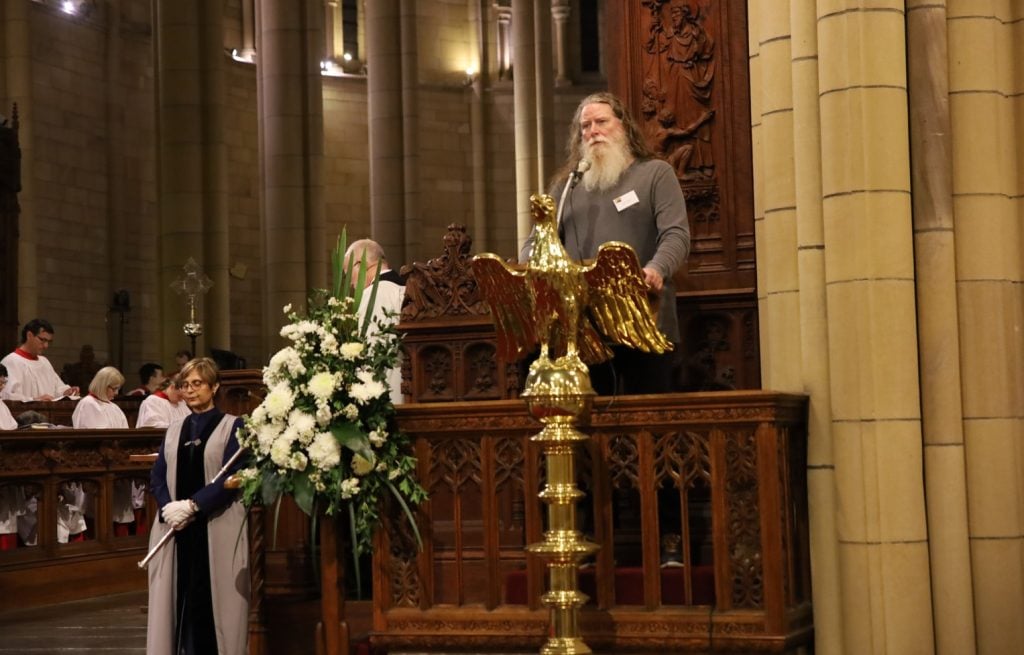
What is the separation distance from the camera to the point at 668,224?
626cm

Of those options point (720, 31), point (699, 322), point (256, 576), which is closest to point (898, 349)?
point (699, 322)

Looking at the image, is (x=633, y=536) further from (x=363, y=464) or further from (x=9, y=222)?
(x=9, y=222)

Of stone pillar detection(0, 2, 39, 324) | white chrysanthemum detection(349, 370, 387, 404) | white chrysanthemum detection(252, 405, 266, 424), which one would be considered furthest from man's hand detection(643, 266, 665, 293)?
stone pillar detection(0, 2, 39, 324)

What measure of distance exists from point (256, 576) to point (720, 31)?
326 cm

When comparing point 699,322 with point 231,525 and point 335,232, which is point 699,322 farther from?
point 335,232

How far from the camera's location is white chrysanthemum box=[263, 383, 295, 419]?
618 cm

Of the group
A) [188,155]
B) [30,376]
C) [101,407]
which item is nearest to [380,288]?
[101,407]

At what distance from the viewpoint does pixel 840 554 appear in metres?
5.85

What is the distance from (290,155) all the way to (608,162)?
511 inches

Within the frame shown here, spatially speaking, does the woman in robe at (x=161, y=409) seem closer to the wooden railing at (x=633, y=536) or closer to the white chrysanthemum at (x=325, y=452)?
the wooden railing at (x=633, y=536)

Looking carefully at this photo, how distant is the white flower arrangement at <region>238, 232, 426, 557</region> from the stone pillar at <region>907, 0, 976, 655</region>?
1963 millimetres

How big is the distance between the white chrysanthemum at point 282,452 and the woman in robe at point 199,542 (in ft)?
2.59

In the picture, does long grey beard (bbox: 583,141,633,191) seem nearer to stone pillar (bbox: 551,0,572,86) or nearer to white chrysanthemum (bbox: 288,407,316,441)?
white chrysanthemum (bbox: 288,407,316,441)

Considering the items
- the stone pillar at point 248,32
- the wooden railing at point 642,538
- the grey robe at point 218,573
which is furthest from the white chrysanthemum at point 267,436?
the stone pillar at point 248,32
